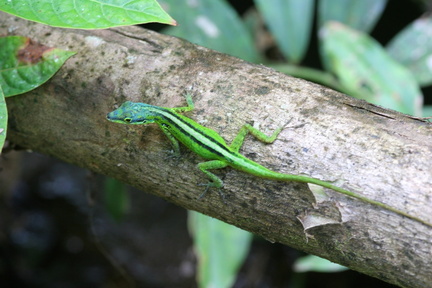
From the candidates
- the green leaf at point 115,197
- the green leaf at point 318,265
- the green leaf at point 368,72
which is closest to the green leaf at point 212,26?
the green leaf at point 368,72

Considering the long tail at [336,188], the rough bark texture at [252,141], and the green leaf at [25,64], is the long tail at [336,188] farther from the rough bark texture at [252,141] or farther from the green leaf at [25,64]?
the green leaf at [25,64]

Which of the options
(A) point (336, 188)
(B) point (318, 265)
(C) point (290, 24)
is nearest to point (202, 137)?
(A) point (336, 188)

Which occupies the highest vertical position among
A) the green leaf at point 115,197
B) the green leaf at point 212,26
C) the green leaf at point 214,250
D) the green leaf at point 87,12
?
the green leaf at point 212,26

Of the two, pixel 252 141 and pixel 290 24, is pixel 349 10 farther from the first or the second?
pixel 252 141

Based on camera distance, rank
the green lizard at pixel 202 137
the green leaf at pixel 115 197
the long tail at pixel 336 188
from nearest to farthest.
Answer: the long tail at pixel 336 188, the green lizard at pixel 202 137, the green leaf at pixel 115 197

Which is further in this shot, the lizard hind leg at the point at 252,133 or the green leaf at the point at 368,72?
the green leaf at the point at 368,72

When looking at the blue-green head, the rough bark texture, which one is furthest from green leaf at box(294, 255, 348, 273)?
the blue-green head
